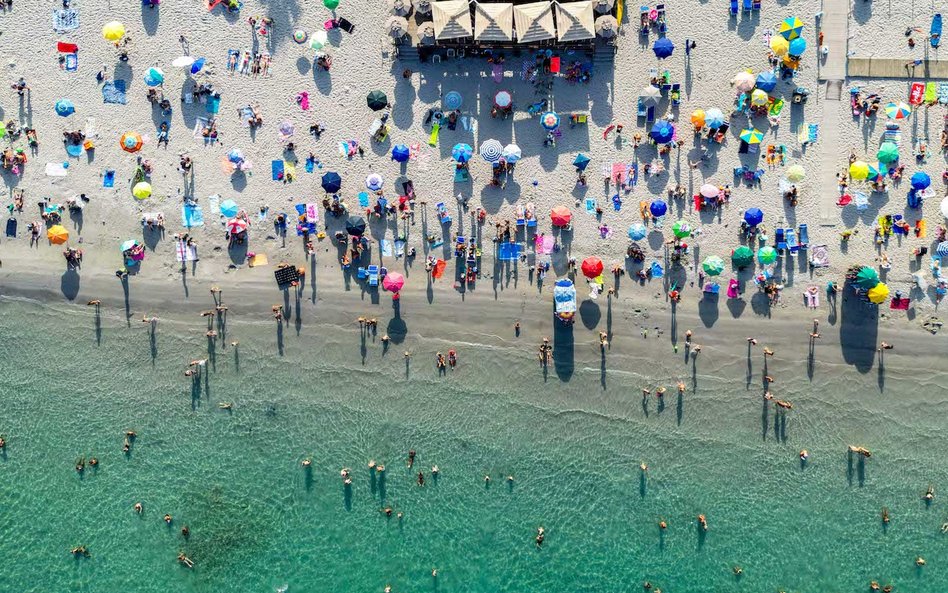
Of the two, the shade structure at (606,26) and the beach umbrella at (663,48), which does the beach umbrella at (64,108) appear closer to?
the shade structure at (606,26)

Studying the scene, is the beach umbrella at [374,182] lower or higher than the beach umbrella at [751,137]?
lower

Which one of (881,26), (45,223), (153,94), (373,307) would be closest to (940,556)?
(881,26)

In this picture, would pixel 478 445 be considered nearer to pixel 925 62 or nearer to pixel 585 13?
pixel 585 13

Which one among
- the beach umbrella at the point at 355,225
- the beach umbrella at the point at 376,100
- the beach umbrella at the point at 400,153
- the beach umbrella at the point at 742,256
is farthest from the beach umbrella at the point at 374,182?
the beach umbrella at the point at 742,256

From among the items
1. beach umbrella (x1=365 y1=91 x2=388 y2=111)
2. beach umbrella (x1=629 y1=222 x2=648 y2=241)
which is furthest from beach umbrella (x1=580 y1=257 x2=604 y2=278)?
beach umbrella (x1=365 y1=91 x2=388 y2=111)

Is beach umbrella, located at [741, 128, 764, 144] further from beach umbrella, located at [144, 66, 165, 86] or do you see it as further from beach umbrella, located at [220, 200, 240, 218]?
beach umbrella, located at [144, 66, 165, 86]
